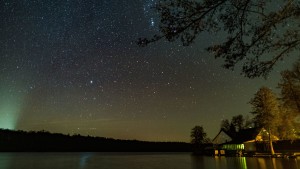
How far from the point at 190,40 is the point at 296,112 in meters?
42.0

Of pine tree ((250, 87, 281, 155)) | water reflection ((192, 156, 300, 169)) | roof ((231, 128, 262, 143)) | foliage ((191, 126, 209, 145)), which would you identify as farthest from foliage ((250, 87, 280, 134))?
foliage ((191, 126, 209, 145))

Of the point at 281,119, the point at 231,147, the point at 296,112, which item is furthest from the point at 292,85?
the point at 231,147

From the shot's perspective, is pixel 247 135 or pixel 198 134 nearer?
pixel 247 135

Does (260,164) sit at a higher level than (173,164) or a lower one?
higher

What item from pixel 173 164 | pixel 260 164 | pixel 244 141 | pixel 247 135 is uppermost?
pixel 247 135

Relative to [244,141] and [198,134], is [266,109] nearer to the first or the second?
[244,141]

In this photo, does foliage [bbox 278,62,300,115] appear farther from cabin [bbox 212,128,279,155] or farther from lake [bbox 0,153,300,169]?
cabin [bbox 212,128,279,155]

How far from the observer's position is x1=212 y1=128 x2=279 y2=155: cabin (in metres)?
69.0

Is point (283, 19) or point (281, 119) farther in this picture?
point (281, 119)

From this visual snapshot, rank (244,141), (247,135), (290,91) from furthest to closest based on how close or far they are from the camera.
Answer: (247,135)
(244,141)
(290,91)

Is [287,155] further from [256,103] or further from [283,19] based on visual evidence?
[283,19]

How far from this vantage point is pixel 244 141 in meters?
74.1

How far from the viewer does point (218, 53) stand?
1002 centimetres


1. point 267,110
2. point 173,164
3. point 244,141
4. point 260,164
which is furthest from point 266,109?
point 173,164
